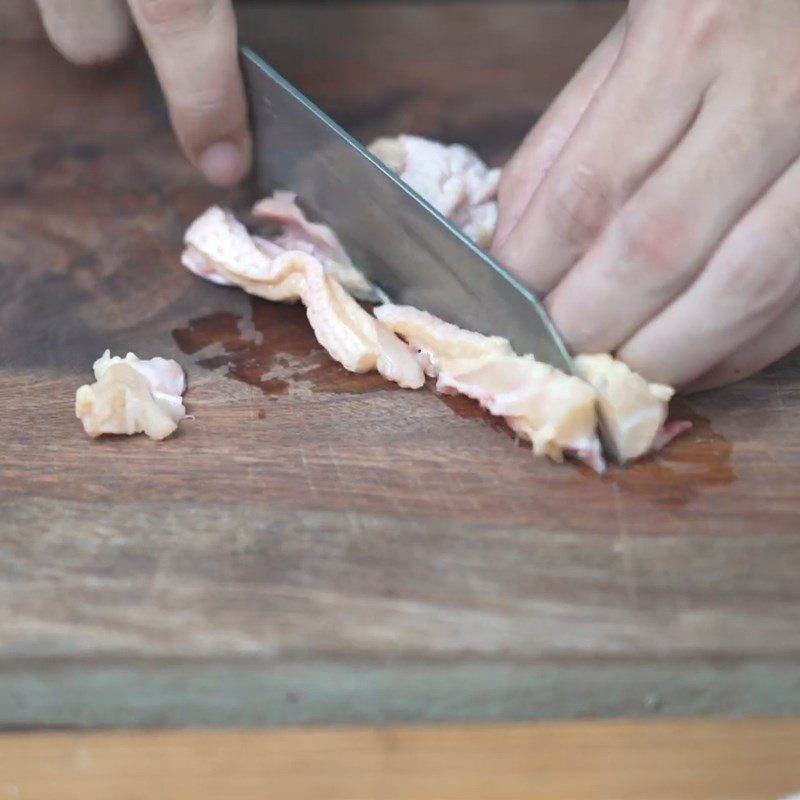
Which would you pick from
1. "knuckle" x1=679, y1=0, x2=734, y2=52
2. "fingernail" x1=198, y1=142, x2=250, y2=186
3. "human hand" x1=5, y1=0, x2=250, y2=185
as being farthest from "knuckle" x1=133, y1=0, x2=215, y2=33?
"knuckle" x1=679, y1=0, x2=734, y2=52

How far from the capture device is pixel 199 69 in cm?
175

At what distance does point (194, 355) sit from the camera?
1.70 metres

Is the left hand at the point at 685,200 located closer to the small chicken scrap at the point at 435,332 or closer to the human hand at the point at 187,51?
the small chicken scrap at the point at 435,332

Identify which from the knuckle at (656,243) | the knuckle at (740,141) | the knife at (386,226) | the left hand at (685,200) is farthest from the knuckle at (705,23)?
the knife at (386,226)

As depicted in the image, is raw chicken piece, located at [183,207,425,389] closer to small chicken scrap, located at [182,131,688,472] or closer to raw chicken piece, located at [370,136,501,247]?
small chicken scrap, located at [182,131,688,472]

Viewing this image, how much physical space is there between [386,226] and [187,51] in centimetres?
43

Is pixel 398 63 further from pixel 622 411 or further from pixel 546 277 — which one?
pixel 622 411

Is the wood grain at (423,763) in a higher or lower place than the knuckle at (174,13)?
lower

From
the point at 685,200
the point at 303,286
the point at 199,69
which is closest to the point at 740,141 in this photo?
the point at 685,200

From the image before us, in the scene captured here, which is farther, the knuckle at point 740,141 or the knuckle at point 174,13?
the knuckle at point 174,13

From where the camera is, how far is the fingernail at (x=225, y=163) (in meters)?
1.91

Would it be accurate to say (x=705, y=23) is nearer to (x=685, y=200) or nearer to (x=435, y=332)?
(x=685, y=200)

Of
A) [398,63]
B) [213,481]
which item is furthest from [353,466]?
[398,63]

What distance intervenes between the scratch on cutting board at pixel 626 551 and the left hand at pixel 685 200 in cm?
21
